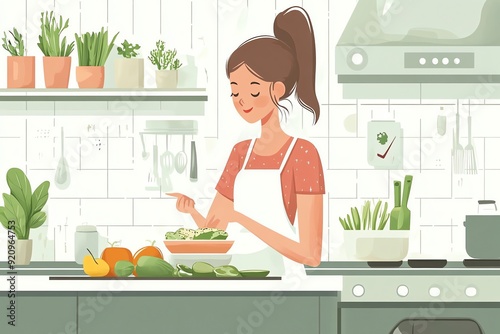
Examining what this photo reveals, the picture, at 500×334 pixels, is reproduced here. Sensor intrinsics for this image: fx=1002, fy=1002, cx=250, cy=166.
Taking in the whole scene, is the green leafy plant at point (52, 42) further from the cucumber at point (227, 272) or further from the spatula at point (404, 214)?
the spatula at point (404, 214)

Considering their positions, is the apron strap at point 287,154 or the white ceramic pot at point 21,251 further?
the apron strap at point 287,154

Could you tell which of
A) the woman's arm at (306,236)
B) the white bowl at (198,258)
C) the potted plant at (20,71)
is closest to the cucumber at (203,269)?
the white bowl at (198,258)

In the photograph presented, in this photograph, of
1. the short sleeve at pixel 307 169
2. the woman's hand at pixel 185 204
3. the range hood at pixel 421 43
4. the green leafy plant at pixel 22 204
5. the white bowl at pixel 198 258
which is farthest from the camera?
the woman's hand at pixel 185 204

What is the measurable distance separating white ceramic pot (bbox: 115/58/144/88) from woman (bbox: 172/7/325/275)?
0.45 m

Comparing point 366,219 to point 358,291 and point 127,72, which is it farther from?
point 127,72

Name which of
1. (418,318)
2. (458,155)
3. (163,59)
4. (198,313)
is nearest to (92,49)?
(163,59)

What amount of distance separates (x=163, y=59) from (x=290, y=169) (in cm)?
79

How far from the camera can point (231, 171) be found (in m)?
4.74

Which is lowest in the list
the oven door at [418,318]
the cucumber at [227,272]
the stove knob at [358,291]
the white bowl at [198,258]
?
the oven door at [418,318]

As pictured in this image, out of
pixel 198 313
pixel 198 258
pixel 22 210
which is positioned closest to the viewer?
pixel 198 313

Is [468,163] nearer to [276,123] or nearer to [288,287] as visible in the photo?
[276,123]

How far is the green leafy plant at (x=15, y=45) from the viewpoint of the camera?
4.66m

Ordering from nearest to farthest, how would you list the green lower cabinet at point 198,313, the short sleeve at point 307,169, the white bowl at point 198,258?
the green lower cabinet at point 198,313, the white bowl at point 198,258, the short sleeve at point 307,169

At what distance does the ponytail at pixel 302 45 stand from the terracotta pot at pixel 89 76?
857 mm
